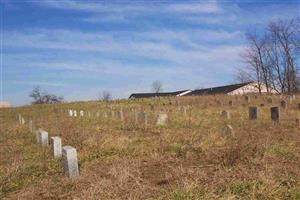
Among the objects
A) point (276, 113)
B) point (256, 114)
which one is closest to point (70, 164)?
point (276, 113)

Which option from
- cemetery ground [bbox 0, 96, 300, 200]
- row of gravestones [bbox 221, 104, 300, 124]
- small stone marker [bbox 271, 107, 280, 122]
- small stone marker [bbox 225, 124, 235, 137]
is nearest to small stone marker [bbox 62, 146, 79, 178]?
cemetery ground [bbox 0, 96, 300, 200]

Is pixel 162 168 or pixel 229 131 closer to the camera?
pixel 162 168

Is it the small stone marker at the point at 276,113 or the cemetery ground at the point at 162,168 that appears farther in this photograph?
the small stone marker at the point at 276,113

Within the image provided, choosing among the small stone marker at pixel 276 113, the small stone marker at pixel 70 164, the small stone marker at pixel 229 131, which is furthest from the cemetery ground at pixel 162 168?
the small stone marker at pixel 276 113

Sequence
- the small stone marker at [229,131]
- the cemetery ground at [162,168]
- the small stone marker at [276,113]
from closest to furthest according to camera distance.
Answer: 1. the cemetery ground at [162,168]
2. the small stone marker at [229,131]
3. the small stone marker at [276,113]

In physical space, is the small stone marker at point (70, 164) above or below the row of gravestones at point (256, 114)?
below

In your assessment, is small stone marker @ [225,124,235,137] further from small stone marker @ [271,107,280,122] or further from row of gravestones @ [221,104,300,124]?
small stone marker @ [271,107,280,122]

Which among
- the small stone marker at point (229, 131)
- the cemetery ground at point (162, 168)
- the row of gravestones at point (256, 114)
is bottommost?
the cemetery ground at point (162, 168)

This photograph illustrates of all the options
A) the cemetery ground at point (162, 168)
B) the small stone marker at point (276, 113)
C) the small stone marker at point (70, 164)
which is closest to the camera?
the cemetery ground at point (162, 168)

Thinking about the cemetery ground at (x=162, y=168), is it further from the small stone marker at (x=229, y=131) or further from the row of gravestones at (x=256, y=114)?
the row of gravestones at (x=256, y=114)

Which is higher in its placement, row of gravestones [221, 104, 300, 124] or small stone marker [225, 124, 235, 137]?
row of gravestones [221, 104, 300, 124]

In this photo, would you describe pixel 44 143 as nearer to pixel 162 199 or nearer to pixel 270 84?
pixel 162 199

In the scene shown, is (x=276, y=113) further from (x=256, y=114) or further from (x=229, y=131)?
(x=229, y=131)

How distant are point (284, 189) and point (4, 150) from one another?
292 inches
